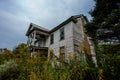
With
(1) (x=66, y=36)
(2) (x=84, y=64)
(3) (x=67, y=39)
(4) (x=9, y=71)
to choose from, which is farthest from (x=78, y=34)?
(2) (x=84, y=64)

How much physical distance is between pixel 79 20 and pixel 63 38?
138 inches

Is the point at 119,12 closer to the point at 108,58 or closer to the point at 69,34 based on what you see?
the point at 69,34

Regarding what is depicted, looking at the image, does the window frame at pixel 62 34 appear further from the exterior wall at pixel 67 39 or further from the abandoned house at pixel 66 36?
the exterior wall at pixel 67 39

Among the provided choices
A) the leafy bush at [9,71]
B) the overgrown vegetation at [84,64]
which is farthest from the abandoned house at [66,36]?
the leafy bush at [9,71]

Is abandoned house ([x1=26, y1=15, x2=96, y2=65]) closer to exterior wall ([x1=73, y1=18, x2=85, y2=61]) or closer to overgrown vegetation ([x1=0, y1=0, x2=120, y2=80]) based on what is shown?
exterior wall ([x1=73, y1=18, x2=85, y2=61])

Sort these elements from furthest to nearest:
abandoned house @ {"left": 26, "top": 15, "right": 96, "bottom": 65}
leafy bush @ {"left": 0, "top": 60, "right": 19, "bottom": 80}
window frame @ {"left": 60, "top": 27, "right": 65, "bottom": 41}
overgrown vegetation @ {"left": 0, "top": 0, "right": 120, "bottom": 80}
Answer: window frame @ {"left": 60, "top": 27, "right": 65, "bottom": 41} < abandoned house @ {"left": 26, "top": 15, "right": 96, "bottom": 65} < leafy bush @ {"left": 0, "top": 60, "right": 19, "bottom": 80} < overgrown vegetation @ {"left": 0, "top": 0, "right": 120, "bottom": 80}

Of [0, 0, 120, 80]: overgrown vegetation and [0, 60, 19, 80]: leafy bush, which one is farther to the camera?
[0, 60, 19, 80]: leafy bush

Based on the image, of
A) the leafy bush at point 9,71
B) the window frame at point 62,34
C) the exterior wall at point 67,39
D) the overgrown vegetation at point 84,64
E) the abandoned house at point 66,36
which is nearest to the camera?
the overgrown vegetation at point 84,64

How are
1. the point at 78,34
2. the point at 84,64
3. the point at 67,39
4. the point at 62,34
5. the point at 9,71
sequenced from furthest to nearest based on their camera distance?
the point at 62,34
the point at 78,34
the point at 67,39
the point at 9,71
the point at 84,64

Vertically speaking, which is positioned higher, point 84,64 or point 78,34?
point 78,34

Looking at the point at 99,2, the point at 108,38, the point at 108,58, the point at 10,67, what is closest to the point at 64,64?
the point at 108,58

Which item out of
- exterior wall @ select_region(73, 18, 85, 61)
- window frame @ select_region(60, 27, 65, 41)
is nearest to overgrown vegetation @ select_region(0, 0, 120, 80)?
exterior wall @ select_region(73, 18, 85, 61)

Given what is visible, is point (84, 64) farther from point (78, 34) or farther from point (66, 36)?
point (78, 34)

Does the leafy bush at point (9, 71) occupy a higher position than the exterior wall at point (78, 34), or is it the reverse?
the exterior wall at point (78, 34)
